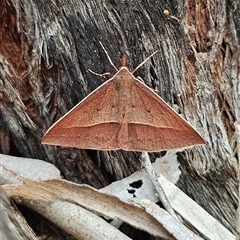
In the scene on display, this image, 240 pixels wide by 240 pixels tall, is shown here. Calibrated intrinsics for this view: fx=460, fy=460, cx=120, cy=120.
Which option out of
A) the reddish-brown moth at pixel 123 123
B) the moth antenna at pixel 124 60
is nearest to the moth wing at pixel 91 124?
the reddish-brown moth at pixel 123 123

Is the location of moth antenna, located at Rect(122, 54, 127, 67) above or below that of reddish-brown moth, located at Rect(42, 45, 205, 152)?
above

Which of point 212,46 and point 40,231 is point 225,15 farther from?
point 40,231

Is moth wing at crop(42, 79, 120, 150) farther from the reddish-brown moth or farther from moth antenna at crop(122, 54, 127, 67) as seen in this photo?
moth antenna at crop(122, 54, 127, 67)

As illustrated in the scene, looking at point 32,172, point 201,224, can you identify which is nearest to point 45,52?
point 32,172

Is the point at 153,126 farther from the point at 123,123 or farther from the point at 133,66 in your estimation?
the point at 133,66

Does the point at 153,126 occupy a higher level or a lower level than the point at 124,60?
lower

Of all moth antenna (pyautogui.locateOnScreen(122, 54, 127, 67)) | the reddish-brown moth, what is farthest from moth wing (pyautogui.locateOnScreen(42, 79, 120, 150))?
moth antenna (pyautogui.locateOnScreen(122, 54, 127, 67))

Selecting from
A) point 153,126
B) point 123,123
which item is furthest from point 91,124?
point 153,126
